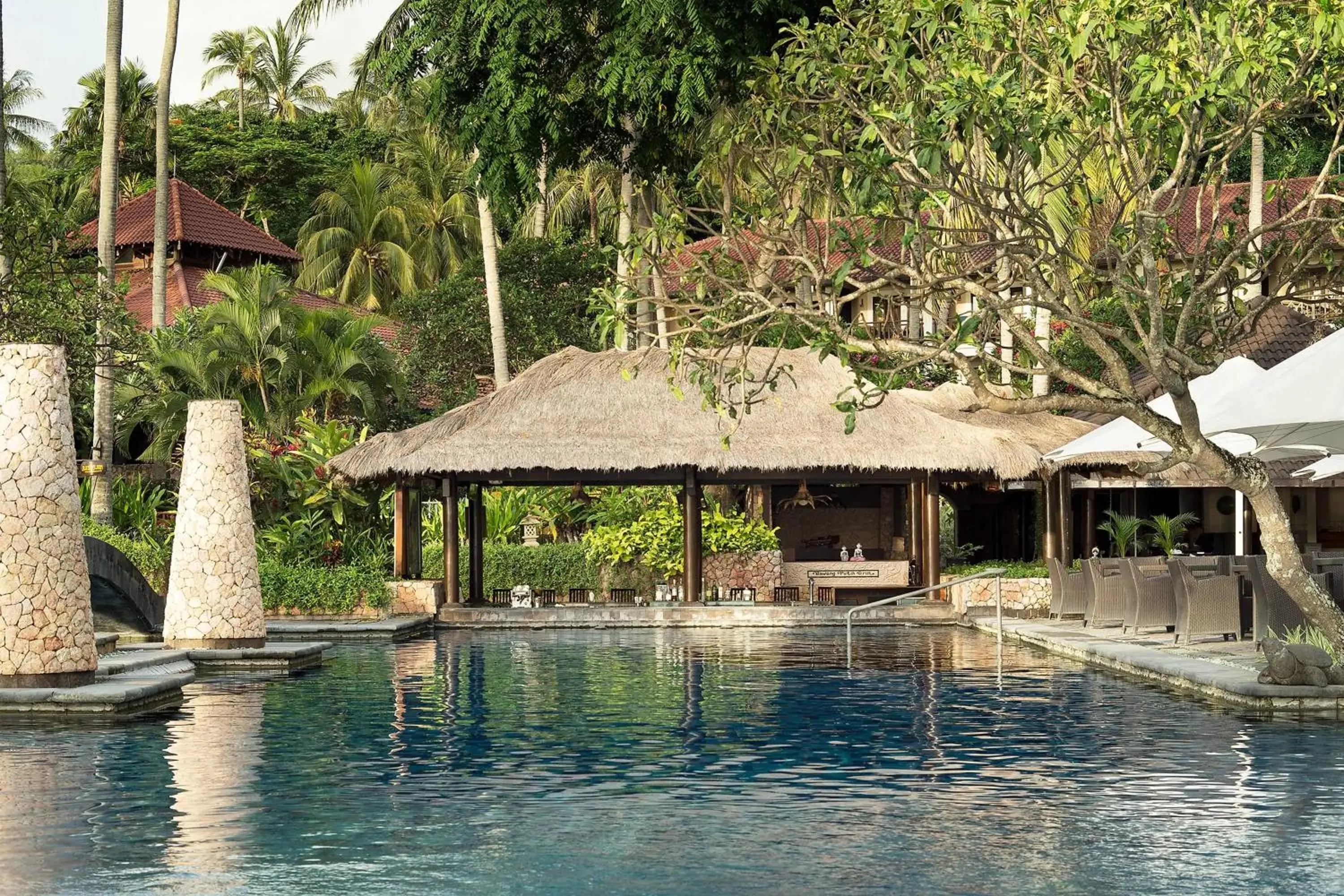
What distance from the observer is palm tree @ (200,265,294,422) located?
33062 millimetres

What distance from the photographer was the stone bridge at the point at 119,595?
64.1 feet

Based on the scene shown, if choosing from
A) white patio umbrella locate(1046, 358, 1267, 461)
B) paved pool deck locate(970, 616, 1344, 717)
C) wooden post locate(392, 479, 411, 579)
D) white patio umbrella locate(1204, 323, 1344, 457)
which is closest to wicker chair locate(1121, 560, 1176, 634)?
paved pool deck locate(970, 616, 1344, 717)

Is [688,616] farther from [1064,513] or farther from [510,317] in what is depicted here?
[510,317]

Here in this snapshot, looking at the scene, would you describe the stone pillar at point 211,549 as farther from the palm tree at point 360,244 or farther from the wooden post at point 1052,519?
the palm tree at point 360,244

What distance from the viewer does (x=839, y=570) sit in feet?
98.9

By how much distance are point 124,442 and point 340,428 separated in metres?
8.26

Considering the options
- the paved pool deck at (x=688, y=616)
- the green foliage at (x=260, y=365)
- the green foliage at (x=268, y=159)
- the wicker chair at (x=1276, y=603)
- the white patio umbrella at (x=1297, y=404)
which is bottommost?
the paved pool deck at (x=688, y=616)

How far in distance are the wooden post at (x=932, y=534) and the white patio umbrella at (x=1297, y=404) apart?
39.6 feet

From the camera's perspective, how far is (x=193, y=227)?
45812 millimetres

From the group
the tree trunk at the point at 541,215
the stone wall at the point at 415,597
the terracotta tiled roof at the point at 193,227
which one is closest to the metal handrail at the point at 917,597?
the stone wall at the point at 415,597

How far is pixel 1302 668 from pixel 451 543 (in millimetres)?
17184

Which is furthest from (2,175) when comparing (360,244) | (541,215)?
(360,244)

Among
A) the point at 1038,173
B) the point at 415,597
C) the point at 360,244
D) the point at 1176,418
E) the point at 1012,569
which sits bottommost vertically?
the point at 415,597

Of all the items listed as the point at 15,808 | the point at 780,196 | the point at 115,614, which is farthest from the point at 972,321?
the point at 115,614
